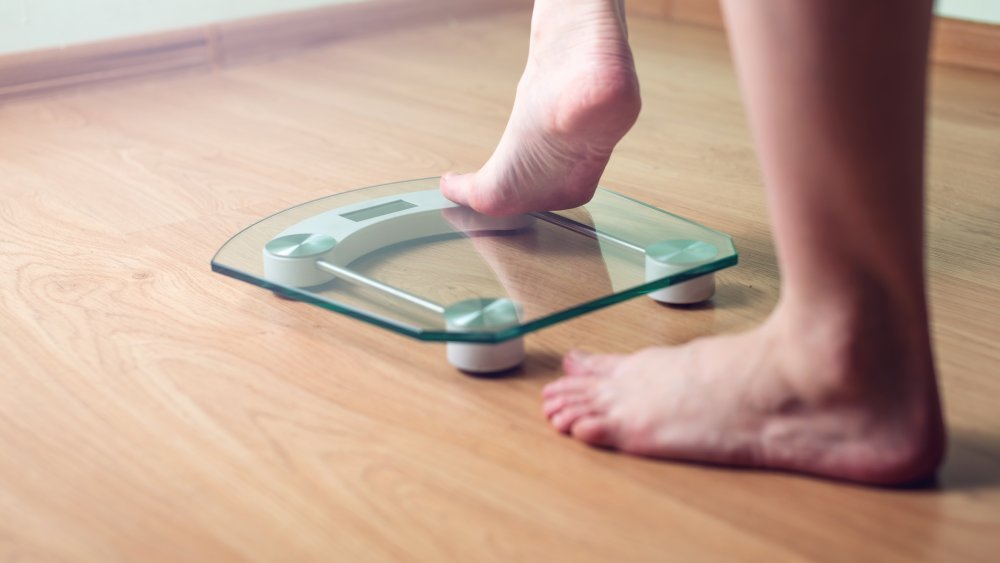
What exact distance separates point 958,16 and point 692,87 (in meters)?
0.52

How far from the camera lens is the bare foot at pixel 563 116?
89 centimetres

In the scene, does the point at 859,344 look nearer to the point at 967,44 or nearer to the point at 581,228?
the point at 581,228

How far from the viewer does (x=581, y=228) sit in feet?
3.31

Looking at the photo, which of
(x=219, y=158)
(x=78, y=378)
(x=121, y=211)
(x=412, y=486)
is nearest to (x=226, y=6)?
(x=219, y=158)

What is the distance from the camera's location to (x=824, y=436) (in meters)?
0.66

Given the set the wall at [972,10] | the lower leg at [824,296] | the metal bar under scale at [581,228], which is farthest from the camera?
the wall at [972,10]

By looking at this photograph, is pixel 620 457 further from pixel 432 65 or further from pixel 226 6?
pixel 226 6

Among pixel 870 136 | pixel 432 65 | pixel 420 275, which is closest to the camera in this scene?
pixel 870 136

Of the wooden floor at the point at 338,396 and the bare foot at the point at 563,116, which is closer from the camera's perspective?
the wooden floor at the point at 338,396

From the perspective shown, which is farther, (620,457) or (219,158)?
(219,158)

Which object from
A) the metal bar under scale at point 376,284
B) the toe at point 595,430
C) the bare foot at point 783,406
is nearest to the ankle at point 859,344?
the bare foot at point 783,406

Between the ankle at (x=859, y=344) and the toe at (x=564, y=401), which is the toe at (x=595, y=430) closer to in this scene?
the toe at (x=564, y=401)

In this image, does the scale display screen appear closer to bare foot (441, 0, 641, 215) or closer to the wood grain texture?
bare foot (441, 0, 641, 215)

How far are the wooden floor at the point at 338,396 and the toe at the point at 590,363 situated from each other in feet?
0.12
